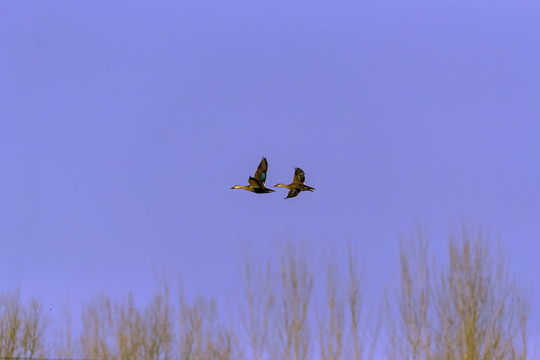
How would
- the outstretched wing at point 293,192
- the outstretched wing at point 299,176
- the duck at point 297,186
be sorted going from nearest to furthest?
the outstretched wing at point 293,192, the duck at point 297,186, the outstretched wing at point 299,176

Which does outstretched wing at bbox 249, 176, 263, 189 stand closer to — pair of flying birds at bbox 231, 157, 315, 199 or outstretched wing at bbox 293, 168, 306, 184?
pair of flying birds at bbox 231, 157, 315, 199

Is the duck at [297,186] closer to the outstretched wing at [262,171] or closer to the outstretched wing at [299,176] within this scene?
the outstretched wing at [299,176]

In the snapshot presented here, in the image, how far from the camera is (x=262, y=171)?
2188 centimetres

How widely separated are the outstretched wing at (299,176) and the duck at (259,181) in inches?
50.0

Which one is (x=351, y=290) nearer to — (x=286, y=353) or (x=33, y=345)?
(x=286, y=353)

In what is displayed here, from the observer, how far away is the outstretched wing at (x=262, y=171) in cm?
2176

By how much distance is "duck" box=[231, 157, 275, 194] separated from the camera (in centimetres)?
2120

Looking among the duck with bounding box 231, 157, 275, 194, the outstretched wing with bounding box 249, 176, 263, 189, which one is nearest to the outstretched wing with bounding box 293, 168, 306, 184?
the duck with bounding box 231, 157, 275, 194

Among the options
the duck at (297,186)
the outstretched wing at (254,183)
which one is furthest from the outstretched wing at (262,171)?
the duck at (297,186)

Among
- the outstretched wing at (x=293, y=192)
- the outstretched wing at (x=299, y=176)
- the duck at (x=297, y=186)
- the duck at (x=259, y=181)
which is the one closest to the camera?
the duck at (x=259, y=181)

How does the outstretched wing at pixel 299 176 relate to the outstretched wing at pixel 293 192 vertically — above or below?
above

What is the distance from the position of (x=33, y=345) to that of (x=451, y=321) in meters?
13.9

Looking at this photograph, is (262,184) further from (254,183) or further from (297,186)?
(297,186)

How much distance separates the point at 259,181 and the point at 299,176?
200 centimetres
